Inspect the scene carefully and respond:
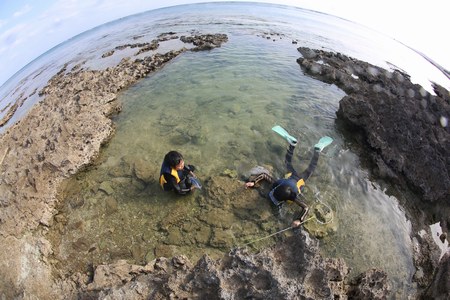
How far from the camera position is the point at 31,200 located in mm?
6953

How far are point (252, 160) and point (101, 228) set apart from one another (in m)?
4.35

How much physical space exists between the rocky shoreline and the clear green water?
0.55 meters

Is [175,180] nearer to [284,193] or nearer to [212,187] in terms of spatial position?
[212,187]

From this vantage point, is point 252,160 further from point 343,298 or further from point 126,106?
point 126,106

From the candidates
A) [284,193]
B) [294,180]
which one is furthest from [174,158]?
[294,180]

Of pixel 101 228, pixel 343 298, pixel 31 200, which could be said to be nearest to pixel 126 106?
pixel 31 200

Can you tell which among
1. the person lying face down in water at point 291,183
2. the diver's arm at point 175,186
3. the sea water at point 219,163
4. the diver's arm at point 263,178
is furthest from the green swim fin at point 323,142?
the diver's arm at point 175,186

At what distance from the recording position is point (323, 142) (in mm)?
9031

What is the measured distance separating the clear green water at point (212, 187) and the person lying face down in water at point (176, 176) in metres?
0.31

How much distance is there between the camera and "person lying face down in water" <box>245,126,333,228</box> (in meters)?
6.59

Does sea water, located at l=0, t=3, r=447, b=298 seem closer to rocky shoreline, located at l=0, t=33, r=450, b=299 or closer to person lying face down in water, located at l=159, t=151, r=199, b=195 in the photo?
person lying face down in water, located at l=159, t=151, r=199, b=195

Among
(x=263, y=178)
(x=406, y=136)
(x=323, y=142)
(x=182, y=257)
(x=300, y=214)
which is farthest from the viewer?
(x=406, y=136)

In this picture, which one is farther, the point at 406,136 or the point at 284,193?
the point at 406,136

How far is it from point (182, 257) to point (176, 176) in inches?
95.3
